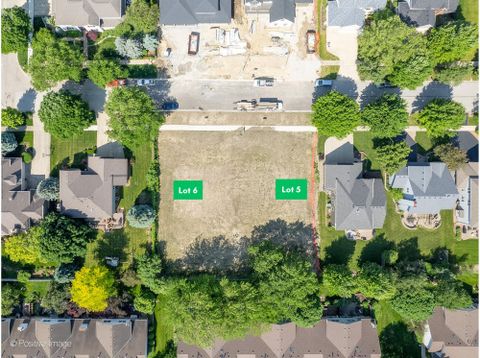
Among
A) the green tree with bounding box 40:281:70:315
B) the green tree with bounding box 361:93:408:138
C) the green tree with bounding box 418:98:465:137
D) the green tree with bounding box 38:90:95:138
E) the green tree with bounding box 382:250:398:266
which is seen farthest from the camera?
the green tree with bounding box 382:250:398:266

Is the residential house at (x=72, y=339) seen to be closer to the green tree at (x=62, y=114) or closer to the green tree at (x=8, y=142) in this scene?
the green tree at (x=8, y=142)

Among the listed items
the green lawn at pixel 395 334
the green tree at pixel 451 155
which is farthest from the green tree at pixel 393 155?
the green lawn at pixel 395 334

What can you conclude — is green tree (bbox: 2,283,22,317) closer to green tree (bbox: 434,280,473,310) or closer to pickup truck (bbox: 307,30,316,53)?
pickup truck (bbox: 307,30,316,53)

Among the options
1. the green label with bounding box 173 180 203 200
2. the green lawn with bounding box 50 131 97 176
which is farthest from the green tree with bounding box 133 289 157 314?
the green lawn with bounding box 50 131 97 176

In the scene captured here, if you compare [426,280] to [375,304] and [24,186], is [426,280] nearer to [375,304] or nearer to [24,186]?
[375,304]

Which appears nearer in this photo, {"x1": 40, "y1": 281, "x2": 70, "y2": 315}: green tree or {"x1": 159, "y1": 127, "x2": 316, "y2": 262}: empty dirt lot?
{"x1": 40, "y1": 281, "x2": 70, "y2": 315}: green tree

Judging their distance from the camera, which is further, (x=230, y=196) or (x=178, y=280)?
(x=230, y=196)

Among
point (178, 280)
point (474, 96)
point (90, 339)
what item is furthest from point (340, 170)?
point (90, 339)

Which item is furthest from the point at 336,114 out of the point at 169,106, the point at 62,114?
the point at 62,114
